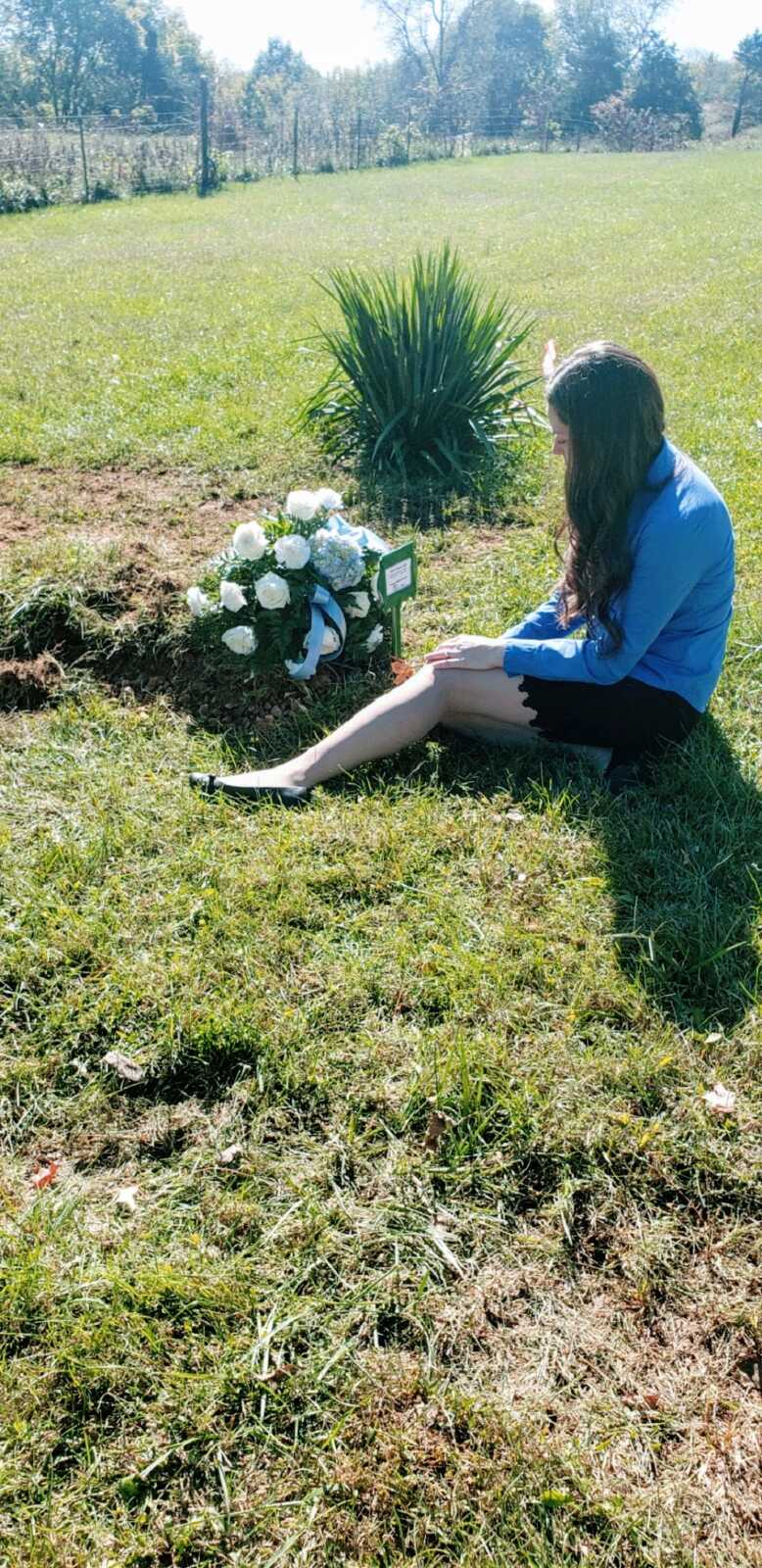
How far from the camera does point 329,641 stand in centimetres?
384

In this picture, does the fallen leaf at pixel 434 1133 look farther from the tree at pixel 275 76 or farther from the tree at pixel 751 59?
the tree at pixel 751 59

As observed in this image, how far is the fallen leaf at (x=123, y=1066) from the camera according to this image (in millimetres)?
2369

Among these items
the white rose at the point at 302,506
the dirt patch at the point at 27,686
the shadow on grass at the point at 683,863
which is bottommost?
A: the shadow on grass at the point at 683,863

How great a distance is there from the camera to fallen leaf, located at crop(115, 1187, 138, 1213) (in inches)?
83.0

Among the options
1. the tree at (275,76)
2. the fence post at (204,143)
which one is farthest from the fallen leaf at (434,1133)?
the tree at (275,76)

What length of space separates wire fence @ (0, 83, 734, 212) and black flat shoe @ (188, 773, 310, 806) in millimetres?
21247

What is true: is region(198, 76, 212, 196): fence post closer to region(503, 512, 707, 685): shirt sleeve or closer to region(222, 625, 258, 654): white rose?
region(222, 625, 258, 654): white rose

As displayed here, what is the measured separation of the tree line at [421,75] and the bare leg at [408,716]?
30316mm

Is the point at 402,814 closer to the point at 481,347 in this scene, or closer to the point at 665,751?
the point at 665,751

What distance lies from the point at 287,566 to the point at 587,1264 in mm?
2634

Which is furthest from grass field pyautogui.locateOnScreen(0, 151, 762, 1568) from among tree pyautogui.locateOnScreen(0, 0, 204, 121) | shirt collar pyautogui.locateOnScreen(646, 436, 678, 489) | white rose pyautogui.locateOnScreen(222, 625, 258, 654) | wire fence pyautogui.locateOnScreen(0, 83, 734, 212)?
tree pyautogui.locateOnScreen(0, 0, 204, 121)

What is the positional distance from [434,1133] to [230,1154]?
429 mm

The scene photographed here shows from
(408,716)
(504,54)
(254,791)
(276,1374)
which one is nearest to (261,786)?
(254,791)

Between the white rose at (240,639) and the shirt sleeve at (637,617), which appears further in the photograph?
the white rose at (240,639)
